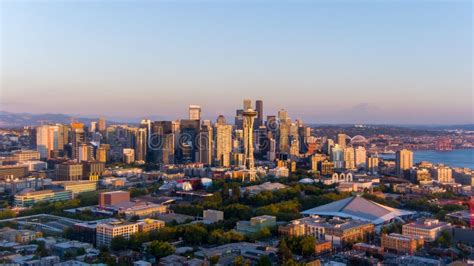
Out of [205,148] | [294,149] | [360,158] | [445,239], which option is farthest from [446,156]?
[445,239]

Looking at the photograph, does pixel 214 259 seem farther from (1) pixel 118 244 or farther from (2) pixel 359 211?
(2) pixel 359 211

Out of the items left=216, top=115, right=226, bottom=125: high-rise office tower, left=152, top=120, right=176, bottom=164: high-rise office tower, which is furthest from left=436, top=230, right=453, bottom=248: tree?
left=216, top=115, right=226, bottom=125: high-rise office tower

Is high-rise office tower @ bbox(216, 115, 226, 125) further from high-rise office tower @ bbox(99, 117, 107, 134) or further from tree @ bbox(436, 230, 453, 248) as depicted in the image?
tree @ bbox(436, 230, 453, 248)

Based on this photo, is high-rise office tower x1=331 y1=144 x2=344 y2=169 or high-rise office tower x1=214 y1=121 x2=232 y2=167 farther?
high-rise office tower x1=214 y1=121 x2=232 y2=167

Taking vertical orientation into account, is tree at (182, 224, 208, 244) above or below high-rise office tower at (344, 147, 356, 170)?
below

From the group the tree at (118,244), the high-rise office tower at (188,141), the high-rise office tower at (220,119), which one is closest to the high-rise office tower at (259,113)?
the high-rise office tower at (220,119)

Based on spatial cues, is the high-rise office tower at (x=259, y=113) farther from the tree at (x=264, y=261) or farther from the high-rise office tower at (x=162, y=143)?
the tree at (x=264, y=261)
